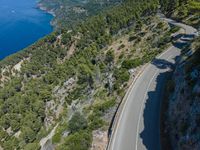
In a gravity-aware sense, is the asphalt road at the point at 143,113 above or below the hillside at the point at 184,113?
below

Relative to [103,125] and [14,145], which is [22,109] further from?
[103,125]

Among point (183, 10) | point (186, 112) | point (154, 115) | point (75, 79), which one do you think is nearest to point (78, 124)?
point (154, 115)

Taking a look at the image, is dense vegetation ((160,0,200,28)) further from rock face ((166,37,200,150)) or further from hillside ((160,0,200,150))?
rock face ((166,37,200,150))

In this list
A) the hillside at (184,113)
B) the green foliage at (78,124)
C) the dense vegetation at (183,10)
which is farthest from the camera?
the dense vegetation at (183,10)

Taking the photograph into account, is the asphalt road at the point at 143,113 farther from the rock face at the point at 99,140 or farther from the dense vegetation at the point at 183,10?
the dense vegetation at the point at 183,10

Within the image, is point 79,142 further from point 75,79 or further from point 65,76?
point 65,76

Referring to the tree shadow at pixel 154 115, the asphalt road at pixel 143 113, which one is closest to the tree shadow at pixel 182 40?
the asphalt road at pixel 143 113
